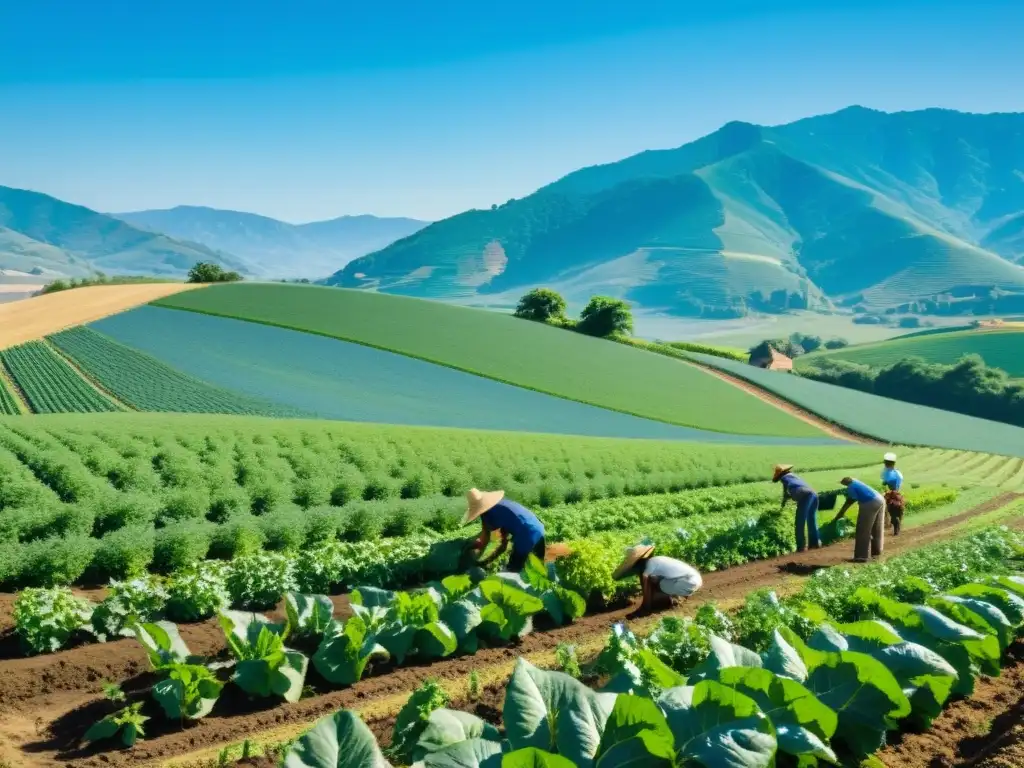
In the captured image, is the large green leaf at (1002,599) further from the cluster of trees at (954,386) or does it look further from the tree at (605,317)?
the cluster of trees at (954,386)

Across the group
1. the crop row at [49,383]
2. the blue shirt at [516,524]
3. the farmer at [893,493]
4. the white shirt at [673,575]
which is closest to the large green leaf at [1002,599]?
the white shirt at [673,575]

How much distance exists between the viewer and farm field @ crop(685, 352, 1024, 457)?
51312 mm

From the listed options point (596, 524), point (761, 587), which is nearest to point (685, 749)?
point (761, 587)

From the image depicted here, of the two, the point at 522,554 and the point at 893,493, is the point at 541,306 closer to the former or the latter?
the point at 893,493

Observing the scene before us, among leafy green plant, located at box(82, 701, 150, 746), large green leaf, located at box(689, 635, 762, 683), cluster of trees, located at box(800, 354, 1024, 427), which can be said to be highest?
large green leaf, located at box(689, 635, 762, 683)

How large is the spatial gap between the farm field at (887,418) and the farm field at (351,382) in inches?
→ 278

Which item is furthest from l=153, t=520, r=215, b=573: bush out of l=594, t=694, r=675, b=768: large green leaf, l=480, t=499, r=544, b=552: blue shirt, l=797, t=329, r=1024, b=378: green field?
l=797, t=329, r=1024, b=378: green field

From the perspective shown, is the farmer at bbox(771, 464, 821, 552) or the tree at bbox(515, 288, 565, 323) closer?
the farmer at bbox(771, 464, 821, 552)

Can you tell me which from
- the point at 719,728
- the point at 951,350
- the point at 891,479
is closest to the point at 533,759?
the point at 719,728

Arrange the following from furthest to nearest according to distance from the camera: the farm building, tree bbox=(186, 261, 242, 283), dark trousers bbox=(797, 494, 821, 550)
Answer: the farm building
tree bbox=(186, 261, 242, 283)
dark trousers bbox=(797, 494, 821, 550)

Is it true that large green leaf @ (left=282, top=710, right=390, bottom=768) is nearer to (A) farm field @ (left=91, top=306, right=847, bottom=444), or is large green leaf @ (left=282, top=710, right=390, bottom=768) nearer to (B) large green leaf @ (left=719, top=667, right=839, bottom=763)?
(B) large green leaf @ (left=719, top=667, right=839, bottom=763)

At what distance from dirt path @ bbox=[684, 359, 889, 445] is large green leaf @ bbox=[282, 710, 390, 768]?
5005 centimetres

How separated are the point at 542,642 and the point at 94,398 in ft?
88.3

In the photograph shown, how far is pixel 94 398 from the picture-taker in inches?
1234
